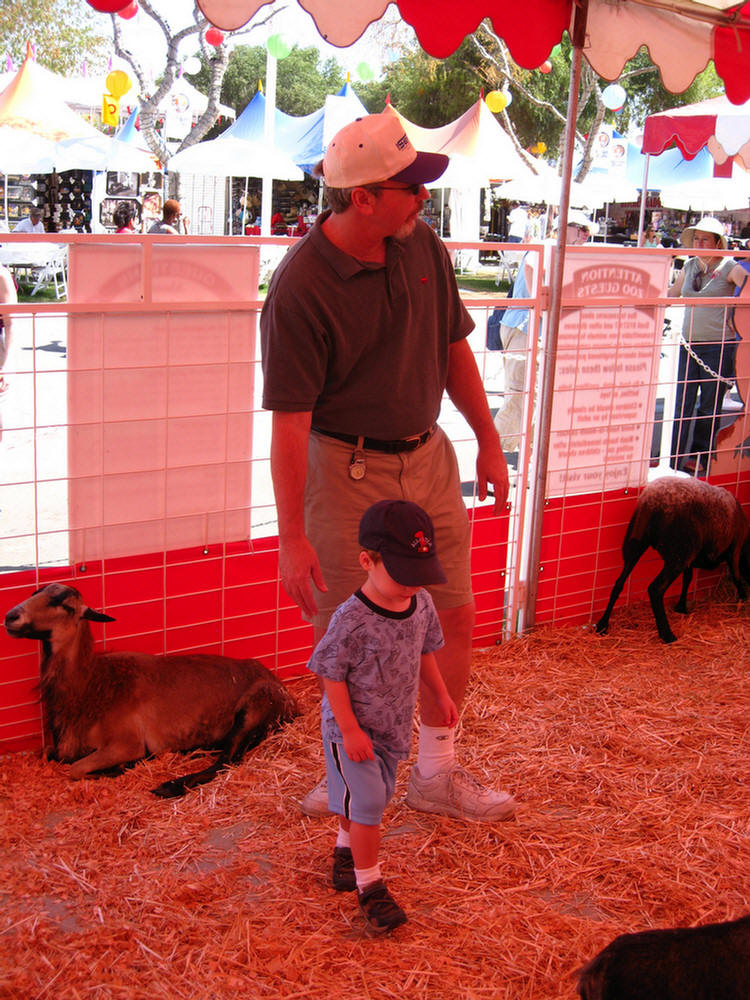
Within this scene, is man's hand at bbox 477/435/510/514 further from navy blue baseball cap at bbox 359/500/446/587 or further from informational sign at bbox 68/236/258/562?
informational sign at bbox 68/236/258/562

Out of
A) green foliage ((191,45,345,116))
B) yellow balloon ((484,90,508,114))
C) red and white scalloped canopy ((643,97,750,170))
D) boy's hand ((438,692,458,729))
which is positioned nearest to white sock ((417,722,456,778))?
boy's hand ((438,692,458,729))

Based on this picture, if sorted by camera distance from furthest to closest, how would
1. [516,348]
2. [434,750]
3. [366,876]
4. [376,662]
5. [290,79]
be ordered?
1. [290,79]
2. [516,348]
3. [434,750]
4. [366,876]
5. [376,662]

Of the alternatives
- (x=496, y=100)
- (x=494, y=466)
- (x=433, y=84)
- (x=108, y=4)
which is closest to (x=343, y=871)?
(x=494, y=466)

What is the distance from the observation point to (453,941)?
2.38 metres

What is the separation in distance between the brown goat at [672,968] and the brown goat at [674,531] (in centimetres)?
285

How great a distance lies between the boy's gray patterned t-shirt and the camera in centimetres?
228

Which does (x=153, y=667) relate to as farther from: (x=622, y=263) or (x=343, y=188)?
(x=622, y=263)

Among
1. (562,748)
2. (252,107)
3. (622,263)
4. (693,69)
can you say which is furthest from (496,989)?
(252,107)

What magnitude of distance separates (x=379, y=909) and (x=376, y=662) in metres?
0.64

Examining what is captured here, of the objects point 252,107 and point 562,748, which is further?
point 252,107

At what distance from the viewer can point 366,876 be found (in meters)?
2.40

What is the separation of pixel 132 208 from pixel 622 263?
1445 cm

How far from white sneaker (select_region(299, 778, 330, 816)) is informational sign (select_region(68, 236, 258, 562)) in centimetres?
108

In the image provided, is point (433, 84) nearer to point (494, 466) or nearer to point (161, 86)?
point (161, 86)
